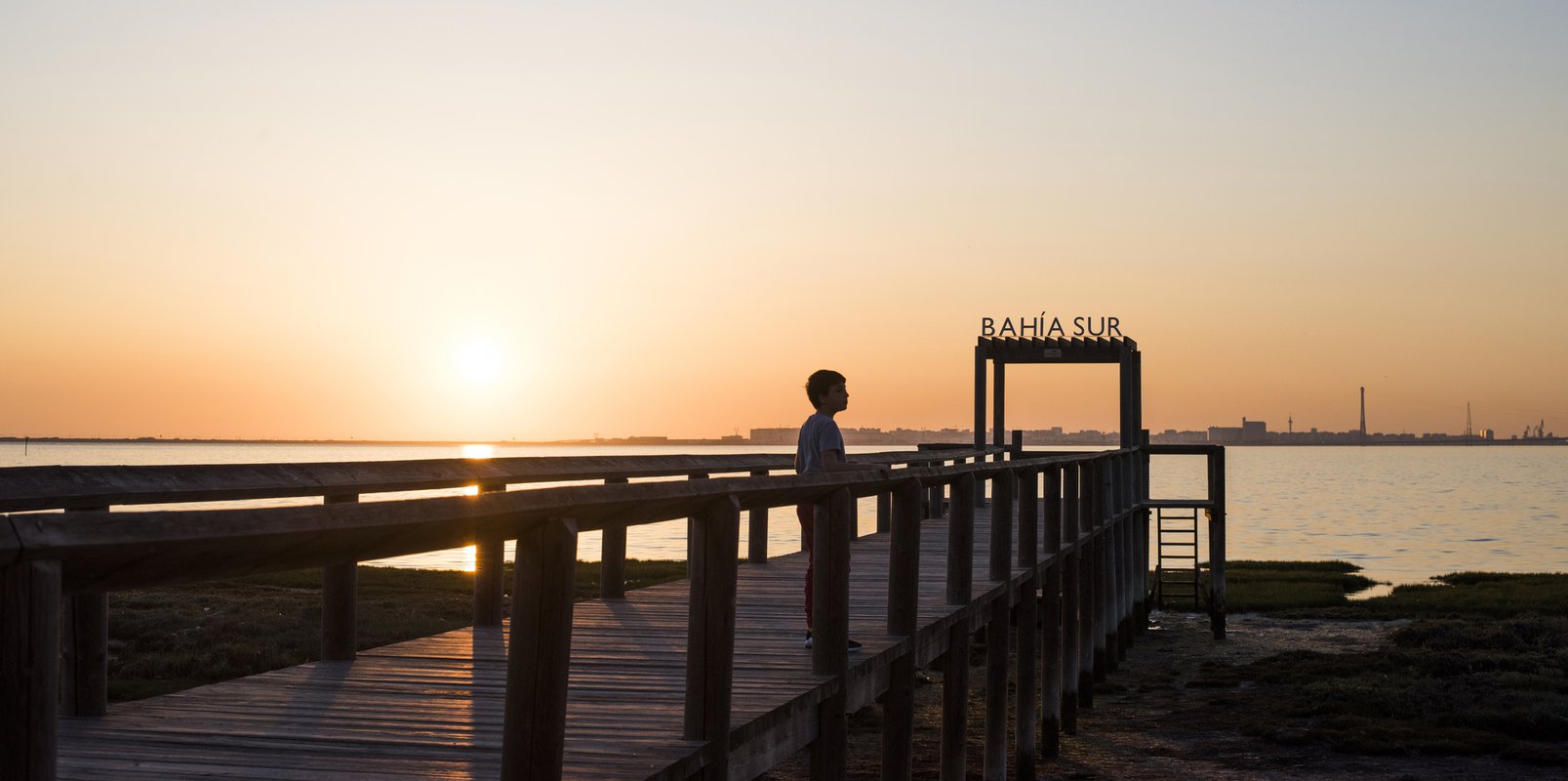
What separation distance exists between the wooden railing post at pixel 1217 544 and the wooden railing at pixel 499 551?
1419 centimetres

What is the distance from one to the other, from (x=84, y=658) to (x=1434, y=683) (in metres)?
16.5

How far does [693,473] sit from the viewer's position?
9.95 m

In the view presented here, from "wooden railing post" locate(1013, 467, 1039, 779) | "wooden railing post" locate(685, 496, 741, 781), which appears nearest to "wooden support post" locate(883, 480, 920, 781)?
"wooden railing post" locate(685, 496, 741, 781)

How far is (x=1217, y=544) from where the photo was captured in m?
26.0

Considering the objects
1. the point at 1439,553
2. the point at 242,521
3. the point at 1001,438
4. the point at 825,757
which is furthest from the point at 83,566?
the point at 1439,553

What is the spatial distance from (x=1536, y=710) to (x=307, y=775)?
15.0 m

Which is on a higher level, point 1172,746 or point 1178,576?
point 1172,746

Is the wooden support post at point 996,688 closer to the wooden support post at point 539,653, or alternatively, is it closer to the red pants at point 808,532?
the red pants at point 808,532

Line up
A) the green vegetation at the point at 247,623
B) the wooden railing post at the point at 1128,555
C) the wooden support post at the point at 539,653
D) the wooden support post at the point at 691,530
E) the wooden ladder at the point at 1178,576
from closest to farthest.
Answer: the wooden support post at the point at 539,653, the wooden support post at the point at 691,530, the green vegetation at the point at 247,623, the wooden railing post at the point at 1128,555, the wooden ladder at the point at 1178,576

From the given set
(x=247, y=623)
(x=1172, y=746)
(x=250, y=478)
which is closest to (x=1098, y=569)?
(x=1172, y=746)

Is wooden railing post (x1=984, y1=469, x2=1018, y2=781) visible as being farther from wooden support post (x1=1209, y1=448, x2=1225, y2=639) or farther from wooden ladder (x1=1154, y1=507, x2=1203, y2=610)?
wooden support post (x1=1209, y1=448, x2=1225, y2=639)

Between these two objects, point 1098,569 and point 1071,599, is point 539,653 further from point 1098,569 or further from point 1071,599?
point 1098,569

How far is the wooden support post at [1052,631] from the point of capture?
13.2 meters

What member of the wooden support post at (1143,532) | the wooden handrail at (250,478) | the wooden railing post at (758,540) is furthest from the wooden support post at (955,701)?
the wooden support post at (1143,532)
